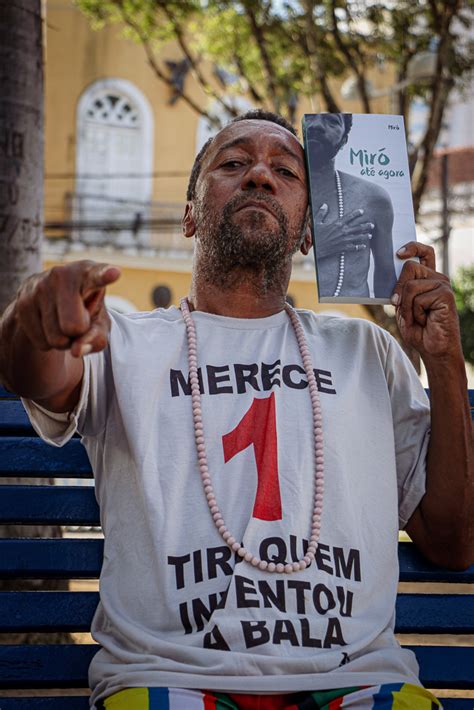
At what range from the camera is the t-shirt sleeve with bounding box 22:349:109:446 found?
88.3 inches

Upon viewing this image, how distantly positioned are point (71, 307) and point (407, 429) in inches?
43.4

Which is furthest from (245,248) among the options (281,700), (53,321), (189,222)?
(281,700)

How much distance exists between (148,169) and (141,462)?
66.3ft

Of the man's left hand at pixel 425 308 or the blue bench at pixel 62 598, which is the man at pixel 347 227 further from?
the blue bench at pixel 62 598

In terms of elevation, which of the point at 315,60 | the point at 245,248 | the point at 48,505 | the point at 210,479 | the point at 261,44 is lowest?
the point at 48,505

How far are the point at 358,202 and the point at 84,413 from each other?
91cm

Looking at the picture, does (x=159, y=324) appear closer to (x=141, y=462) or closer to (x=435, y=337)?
(x=141, y=462)

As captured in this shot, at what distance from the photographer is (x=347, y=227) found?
Result: 2.56m

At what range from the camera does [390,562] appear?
7.63 feet

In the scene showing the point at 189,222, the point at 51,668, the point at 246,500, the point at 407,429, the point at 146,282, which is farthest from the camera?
the point at 146,282

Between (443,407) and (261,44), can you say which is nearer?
(443,407)

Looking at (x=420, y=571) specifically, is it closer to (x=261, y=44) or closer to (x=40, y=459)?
(x=40, y=459)

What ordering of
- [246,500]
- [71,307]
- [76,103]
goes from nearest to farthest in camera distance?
[71,307], [246,500], [76,103]

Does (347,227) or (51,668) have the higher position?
(347,227)
